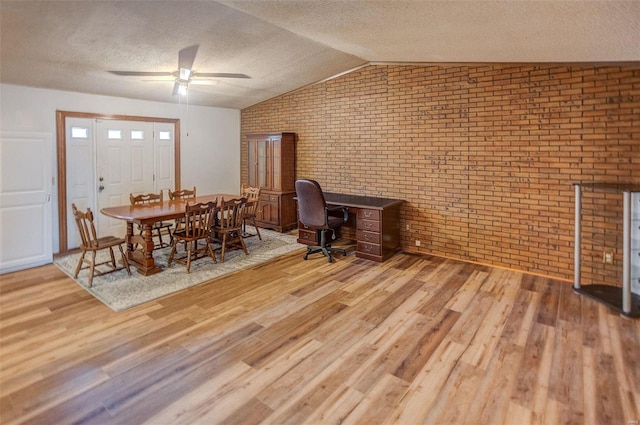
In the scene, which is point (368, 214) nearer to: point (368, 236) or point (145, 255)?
point (368, 236)

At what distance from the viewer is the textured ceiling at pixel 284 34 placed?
278 centimetres

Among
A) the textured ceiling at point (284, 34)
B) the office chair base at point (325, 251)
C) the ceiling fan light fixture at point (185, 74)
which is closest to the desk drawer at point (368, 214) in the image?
the office chair base at point (325, 251)

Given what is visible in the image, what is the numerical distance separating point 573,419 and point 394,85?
4467 millimetres

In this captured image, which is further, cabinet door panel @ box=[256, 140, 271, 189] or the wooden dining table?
cabinet door panel @ box=[256, 140, 271, 189]

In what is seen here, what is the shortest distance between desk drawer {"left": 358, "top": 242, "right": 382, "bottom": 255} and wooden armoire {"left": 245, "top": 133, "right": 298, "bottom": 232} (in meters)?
1.95

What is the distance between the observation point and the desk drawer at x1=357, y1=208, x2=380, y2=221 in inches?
191

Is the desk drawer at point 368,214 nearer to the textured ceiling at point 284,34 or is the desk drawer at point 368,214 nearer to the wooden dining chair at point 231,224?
the wooden dining chair at point 231,224

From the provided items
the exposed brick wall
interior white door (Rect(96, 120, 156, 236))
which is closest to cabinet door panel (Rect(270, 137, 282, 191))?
the exposed brick wall

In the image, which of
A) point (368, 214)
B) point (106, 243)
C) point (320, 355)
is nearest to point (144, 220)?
point (106, 243)

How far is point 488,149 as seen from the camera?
459 centimetres

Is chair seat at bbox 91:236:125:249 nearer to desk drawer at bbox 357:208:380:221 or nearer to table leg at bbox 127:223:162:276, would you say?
table leg at bbox 127:223:162:276

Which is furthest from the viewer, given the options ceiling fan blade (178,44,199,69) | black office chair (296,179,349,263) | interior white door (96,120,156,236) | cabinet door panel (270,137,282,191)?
cabinet door panel (270,137,282,191)

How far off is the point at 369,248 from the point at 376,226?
321 millimetres

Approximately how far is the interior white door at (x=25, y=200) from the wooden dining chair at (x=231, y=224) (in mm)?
2066
